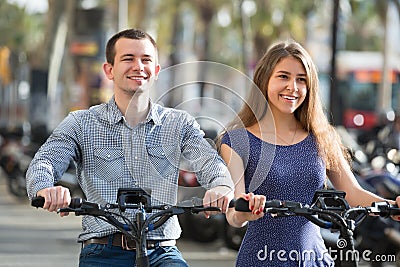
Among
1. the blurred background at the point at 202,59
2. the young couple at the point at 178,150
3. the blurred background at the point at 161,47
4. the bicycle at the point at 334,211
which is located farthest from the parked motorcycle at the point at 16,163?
the bicycle at the point at 334,211

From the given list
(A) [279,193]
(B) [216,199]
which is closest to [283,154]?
(A) [279,193]

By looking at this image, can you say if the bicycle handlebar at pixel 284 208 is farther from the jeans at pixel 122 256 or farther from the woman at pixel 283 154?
the jeans at pixel 122 256

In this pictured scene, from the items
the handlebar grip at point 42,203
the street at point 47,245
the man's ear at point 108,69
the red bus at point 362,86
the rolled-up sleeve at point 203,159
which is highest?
the red bus at point 362,86

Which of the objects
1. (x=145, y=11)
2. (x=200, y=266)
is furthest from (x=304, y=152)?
(x=145, y=11)

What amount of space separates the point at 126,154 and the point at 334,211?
91 cm

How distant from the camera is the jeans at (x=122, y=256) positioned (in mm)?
4453

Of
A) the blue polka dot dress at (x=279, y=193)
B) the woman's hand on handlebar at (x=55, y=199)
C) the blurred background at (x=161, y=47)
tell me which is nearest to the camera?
the woman's hand on handlebar at (x=55, y=199)

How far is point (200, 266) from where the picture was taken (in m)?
10.9

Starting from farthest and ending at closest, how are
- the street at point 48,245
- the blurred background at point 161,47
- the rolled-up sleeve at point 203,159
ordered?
the blurred background at point 161,47
the street at point 48,245
the rolled-up sleeve at point 203,159

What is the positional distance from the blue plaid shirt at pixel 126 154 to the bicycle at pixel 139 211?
0.26m

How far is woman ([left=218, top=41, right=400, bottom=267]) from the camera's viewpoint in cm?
457

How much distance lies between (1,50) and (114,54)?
48171 mm

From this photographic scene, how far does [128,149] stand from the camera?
4543 mm

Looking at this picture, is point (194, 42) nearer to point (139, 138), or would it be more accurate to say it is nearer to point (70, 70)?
point (70, 70)
